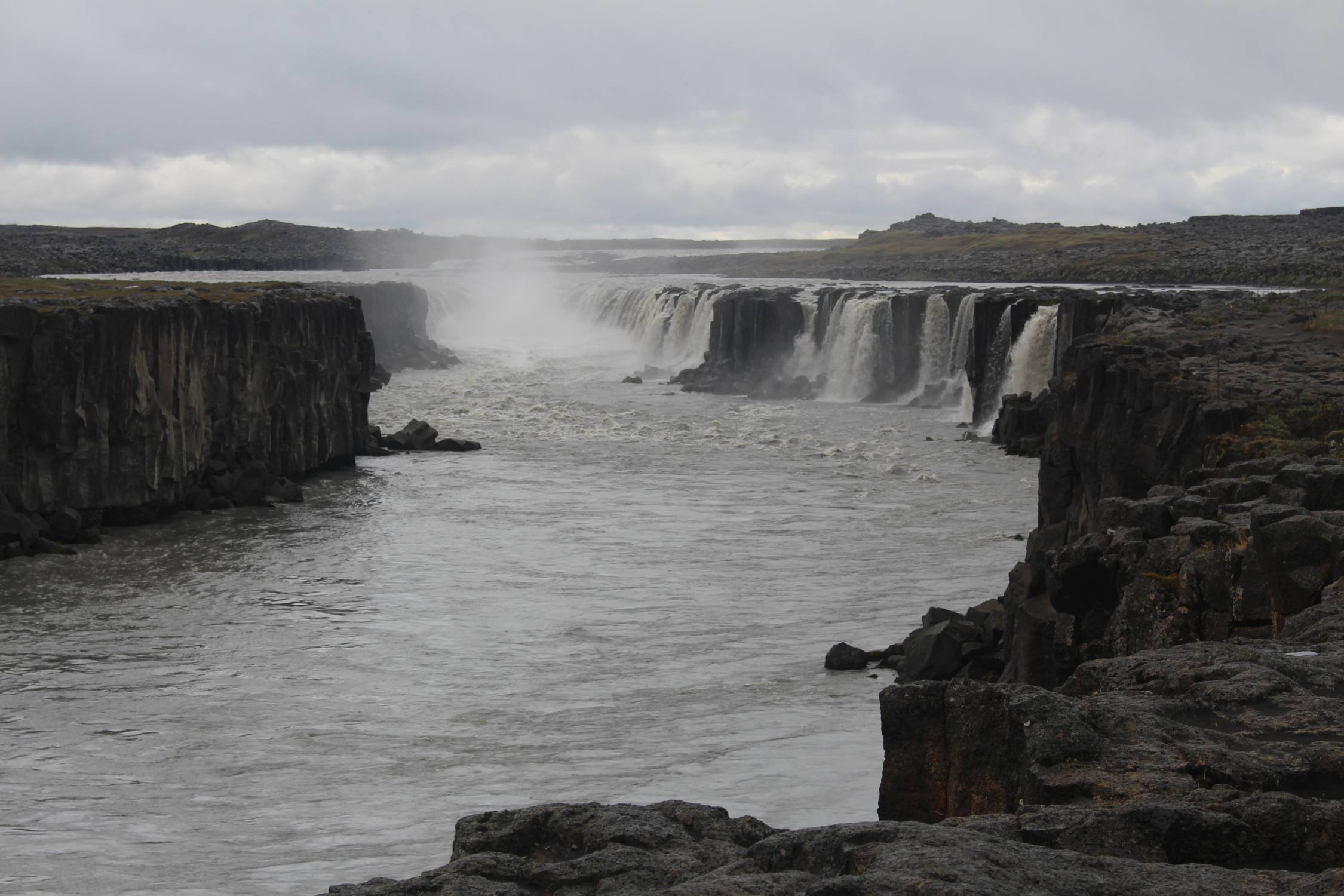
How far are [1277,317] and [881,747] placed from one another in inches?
1286

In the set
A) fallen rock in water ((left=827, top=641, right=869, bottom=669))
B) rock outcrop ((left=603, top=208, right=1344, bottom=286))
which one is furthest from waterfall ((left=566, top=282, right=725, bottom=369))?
fallen rock in water ((left=827, top=641, right=869, bottom=669))

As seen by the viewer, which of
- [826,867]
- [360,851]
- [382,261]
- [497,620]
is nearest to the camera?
[826,867]

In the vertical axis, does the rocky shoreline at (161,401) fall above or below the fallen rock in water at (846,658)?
above

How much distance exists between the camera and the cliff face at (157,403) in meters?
36.6

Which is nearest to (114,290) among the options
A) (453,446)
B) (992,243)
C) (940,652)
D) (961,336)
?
(453,446)

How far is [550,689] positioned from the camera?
81.2ft

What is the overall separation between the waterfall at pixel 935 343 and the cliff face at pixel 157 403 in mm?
31017

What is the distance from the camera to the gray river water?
1880 cm

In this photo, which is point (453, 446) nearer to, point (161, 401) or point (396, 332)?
point (161, 401)

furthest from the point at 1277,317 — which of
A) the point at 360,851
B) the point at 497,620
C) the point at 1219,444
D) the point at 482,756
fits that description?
the point at 360,851

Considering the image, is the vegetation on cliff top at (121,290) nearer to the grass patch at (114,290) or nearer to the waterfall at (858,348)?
the grass patch at (114,290)

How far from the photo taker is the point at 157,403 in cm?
4009

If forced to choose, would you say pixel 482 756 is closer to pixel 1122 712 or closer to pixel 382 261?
pixel 1122 712

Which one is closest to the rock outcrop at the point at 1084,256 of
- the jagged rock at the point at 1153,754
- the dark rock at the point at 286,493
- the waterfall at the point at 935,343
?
the waterfall at the point at 935,343
